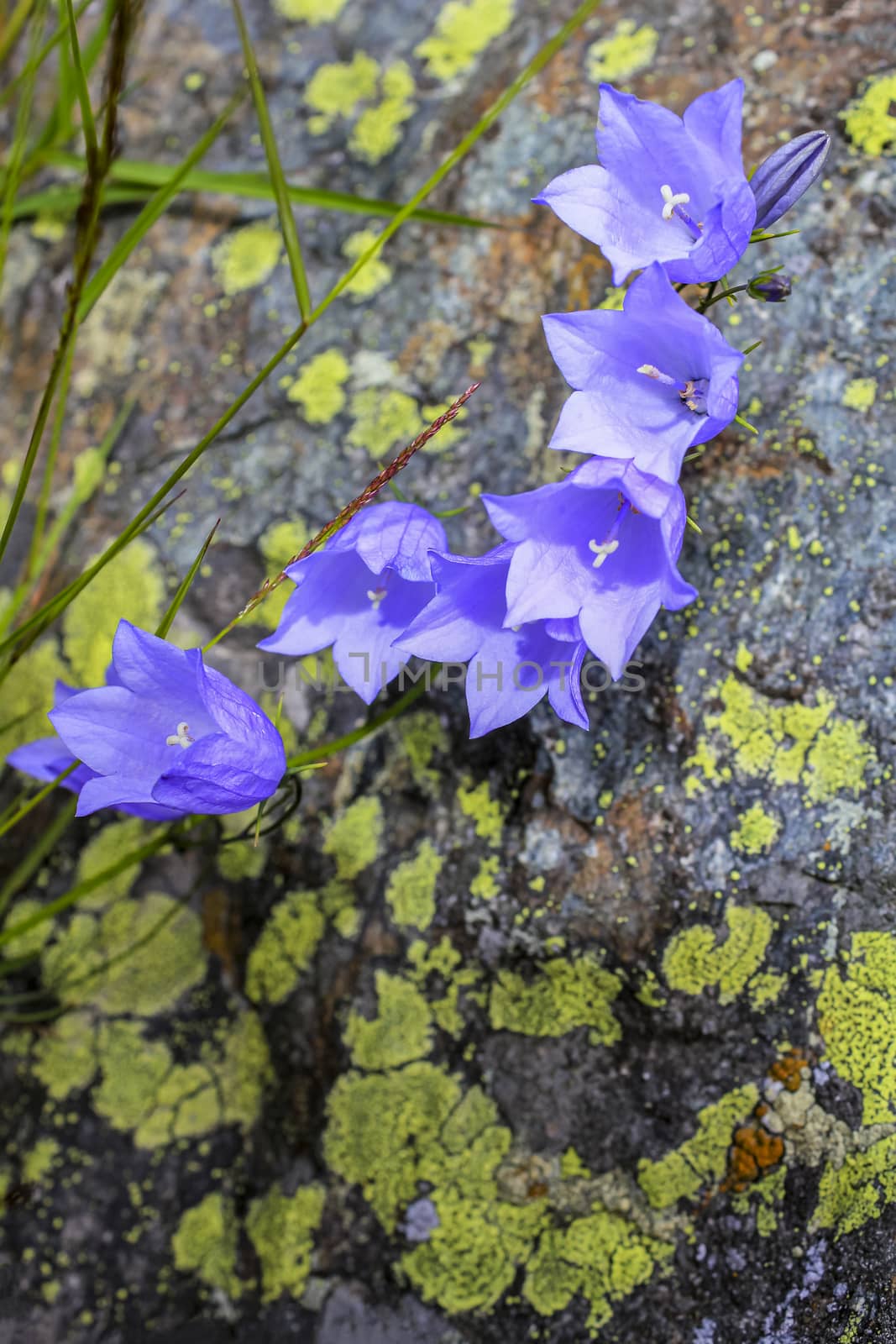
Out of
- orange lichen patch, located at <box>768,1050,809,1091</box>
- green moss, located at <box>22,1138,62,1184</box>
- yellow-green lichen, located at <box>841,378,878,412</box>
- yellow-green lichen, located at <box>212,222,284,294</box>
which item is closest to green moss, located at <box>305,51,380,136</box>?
yellow-green lichen, located at <box>212,222,284,294</box>

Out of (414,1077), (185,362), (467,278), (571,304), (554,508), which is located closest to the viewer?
(554,508)

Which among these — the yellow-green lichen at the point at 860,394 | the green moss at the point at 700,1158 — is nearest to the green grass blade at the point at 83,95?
the yellow-green lichen at the point at 860,394

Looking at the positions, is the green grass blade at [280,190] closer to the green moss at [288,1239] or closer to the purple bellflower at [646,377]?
the purple bellflower at [646,377]

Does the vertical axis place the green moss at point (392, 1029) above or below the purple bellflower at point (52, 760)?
below

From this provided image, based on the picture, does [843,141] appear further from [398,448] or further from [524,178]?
[398,448]

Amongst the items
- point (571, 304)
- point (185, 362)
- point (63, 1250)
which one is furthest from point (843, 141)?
point (63, 1250)

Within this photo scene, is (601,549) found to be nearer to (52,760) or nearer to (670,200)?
(670,200)

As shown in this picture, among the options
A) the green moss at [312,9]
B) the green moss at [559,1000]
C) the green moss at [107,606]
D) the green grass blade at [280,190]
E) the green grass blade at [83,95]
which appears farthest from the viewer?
the green moss at [312,9]
